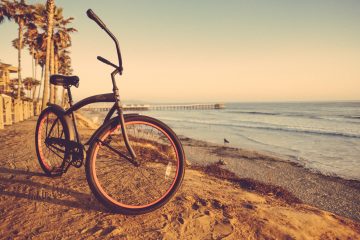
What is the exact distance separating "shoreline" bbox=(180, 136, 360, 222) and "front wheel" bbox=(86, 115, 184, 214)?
15.5 feet

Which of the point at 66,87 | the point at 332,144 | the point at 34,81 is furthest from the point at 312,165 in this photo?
the point at 34,81

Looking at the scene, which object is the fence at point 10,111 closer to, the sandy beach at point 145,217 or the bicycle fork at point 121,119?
the sandy beach at point 145,217

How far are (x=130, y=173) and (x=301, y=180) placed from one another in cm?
706

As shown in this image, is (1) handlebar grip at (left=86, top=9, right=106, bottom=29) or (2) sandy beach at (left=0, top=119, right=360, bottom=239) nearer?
(2) sandy beach at (left=0, top=119, right=360, bottom=239)

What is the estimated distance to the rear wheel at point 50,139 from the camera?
352 centimetres

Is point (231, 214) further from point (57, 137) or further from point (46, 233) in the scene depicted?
point (57, 137)

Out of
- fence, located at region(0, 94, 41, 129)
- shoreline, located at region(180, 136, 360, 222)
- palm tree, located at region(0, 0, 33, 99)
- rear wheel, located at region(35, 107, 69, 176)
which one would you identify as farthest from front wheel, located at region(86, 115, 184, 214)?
palm tree, located at region(0, 0, 33, 99)

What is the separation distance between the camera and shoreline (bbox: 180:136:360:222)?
6.69 meters

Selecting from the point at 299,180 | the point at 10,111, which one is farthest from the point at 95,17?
the point at 10,111

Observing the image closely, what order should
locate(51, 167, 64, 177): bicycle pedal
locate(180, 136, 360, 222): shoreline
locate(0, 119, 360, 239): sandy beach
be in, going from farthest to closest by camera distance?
locate(180, 136, 360, 222): shoreline
locate(51, 167, 64, 177): bicycle pedal
locate(0, 119, 360, 239): sandy beach

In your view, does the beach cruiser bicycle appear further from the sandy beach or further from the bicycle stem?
the sandy beach

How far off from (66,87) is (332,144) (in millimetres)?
19401

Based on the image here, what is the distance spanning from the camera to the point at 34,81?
4269cm

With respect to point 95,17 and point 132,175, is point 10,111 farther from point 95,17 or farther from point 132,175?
point 95,17
